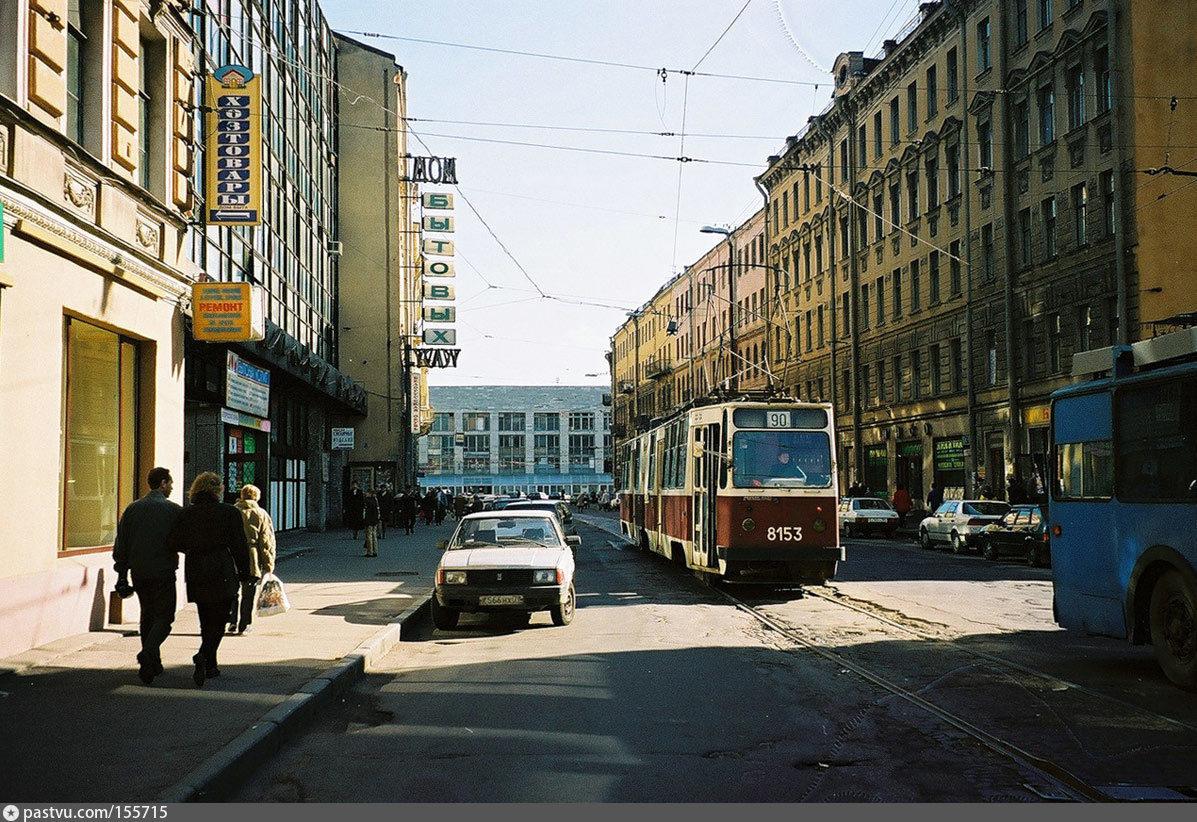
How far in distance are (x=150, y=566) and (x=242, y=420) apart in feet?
58.4

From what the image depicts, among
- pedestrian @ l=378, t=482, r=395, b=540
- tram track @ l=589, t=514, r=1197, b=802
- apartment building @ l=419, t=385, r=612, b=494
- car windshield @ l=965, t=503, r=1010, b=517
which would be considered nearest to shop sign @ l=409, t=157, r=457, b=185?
pedestrian @ l=378, t=482, r=395, b=540

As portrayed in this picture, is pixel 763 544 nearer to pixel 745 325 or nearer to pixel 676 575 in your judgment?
pixel 676 575

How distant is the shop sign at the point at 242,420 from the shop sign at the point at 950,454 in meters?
22.3

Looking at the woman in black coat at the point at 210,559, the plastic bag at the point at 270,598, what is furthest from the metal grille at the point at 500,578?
the woman in black coat at the point at 210,559

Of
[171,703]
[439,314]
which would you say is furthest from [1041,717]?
[439,314]

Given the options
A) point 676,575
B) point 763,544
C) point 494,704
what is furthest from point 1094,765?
point 676,575

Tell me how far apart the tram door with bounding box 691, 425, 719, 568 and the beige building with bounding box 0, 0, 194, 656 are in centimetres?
783

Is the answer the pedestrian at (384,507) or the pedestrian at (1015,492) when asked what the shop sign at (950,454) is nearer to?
the pedestrian at (1015,492)

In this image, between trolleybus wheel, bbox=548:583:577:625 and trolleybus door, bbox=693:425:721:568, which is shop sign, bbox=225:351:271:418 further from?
trolleybus wheel, bbox=548:583:577:625

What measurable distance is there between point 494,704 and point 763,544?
9.58 meters

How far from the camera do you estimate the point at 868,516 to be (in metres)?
41.1

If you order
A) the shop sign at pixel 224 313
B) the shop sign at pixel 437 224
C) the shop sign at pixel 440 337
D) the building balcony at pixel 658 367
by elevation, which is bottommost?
the shop sign at pixel 224 313

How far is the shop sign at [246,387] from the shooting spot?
77.3 ft

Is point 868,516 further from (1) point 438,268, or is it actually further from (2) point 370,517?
(1) point 438,268
